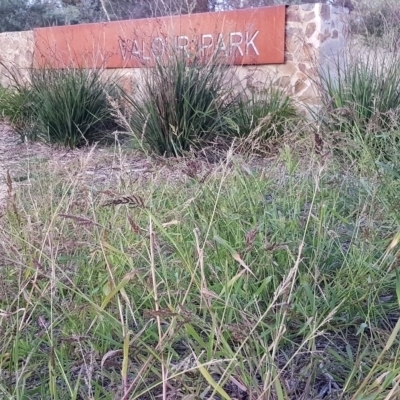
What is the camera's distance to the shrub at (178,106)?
17.4ft

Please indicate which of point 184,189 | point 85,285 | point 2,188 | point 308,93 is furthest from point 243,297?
point 308,93

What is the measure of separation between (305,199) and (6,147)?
4.44m

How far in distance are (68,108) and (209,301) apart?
16.7 ft

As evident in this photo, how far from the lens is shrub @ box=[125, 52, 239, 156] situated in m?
5.31

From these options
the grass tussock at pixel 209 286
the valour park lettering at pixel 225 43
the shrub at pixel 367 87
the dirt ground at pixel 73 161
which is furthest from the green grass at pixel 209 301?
the valour park lettering at pixel 225 43

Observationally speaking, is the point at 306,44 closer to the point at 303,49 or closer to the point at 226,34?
the point at 303,49

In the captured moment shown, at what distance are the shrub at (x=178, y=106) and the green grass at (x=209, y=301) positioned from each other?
2.32m

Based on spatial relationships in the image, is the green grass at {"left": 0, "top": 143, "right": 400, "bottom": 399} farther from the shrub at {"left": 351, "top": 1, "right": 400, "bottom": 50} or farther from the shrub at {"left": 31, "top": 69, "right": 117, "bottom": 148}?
the shrub at {"left": 31, "top": 69, "right": 117, "bottom": 148}

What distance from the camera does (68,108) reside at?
6.22m

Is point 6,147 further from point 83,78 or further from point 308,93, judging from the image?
point 308,93

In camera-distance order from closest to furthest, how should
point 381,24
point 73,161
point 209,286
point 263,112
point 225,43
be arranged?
point 209,286
point 73,161
point 381,24
point 263,112
point 225,43

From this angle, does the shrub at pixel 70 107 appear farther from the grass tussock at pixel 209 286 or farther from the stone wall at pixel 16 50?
the stone wall at pixel 16 50

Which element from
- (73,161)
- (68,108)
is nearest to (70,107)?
(68,108)

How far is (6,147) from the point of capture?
6.53m
